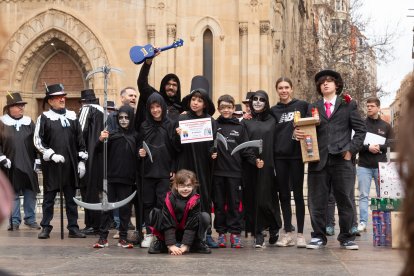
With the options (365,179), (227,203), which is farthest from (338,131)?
(365,179)

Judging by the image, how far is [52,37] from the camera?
97.2ft

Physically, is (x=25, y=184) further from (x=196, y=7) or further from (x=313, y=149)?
(x=196, y=7)

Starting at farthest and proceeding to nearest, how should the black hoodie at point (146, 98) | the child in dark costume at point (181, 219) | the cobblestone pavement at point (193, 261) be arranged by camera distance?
1. the black hoodie at point (146, 98)
2. the child in dark costume at point (181, 219)
3. the cobblestone pavement at point (193, 261)

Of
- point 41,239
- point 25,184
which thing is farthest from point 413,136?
point 25,184

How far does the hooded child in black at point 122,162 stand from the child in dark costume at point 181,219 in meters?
0.96

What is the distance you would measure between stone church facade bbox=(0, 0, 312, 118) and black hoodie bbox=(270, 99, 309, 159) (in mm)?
17262

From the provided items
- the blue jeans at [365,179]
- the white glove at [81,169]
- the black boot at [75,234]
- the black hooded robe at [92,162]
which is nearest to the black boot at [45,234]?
the black boot at [75,234]

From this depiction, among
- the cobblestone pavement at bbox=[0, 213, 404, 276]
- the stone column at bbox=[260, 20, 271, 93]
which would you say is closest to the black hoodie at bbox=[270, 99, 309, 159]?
the cobblestone pavement at bbox=[0, 213, 404, 276]

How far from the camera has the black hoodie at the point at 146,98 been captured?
10.6m

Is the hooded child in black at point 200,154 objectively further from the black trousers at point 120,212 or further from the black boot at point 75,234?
the black boot at point 75,234

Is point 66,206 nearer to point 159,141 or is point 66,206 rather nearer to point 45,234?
point 45,234

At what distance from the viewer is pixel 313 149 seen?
9.79 m

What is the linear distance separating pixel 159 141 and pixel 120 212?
1073mm

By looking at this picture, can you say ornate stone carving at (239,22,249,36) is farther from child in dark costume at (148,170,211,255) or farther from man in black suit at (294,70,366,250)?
child in dark costume at (148,170,211,255)
